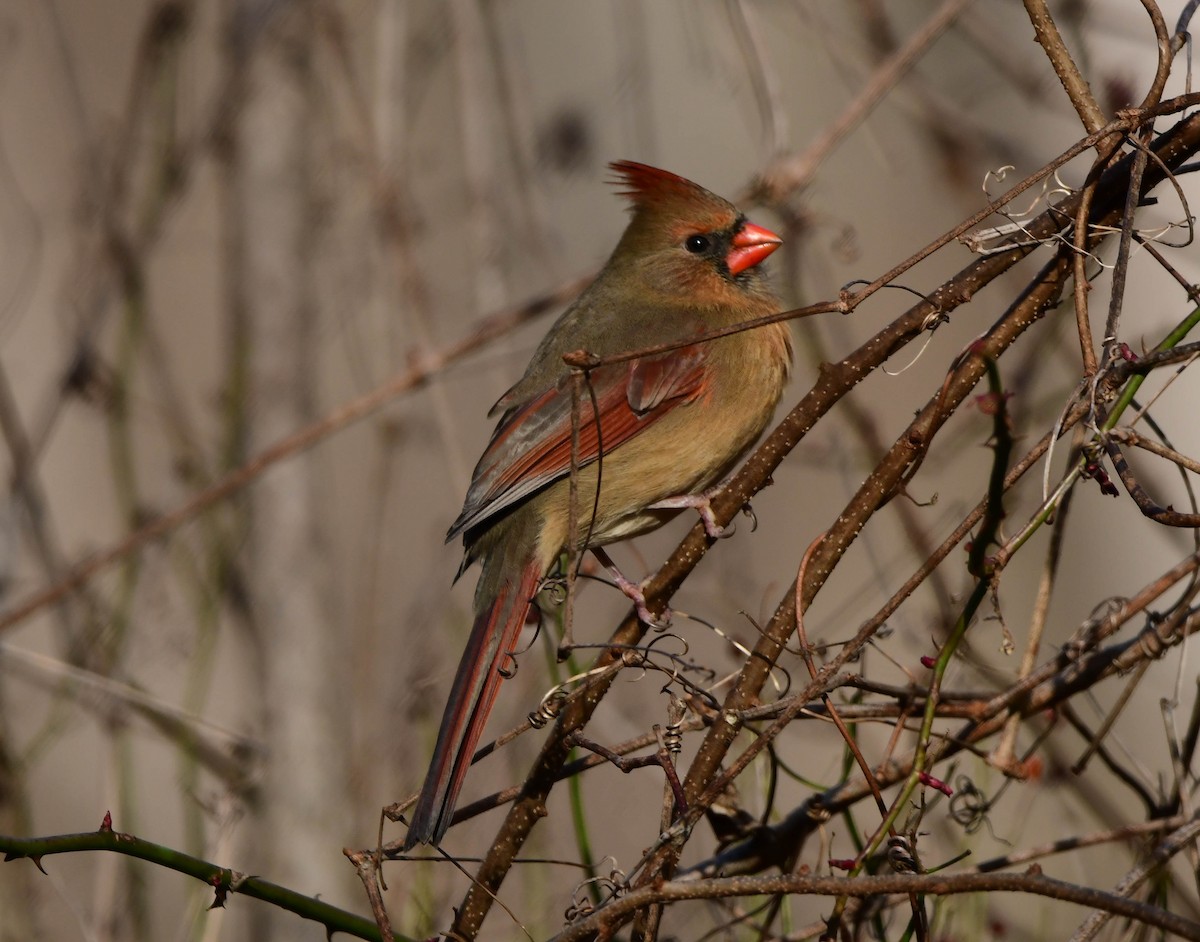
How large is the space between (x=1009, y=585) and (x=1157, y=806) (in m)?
4.54

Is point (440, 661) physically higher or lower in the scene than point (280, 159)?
lower

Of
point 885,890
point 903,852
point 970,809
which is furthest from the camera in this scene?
point 970,809

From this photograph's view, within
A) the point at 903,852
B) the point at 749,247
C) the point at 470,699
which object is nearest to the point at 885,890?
the point at 903,852

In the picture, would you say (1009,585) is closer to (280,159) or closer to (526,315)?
(526,315)

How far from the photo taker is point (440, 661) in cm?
355

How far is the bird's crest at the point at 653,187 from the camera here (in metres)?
3.03

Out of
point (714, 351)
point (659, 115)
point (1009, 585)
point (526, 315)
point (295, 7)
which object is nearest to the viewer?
point (714, 351)

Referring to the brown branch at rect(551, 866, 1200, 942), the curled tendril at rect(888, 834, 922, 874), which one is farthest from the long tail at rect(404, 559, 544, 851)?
the curled tendril at rect(888, 834, 922, 874)

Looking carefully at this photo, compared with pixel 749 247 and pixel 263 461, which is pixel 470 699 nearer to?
pixel 263 461

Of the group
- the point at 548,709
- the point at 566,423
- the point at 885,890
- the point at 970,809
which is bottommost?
the point at 885,890

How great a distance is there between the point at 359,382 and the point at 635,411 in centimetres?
152

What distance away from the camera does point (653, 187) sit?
3.13 metres

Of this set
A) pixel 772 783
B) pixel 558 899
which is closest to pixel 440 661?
pixel 558 899

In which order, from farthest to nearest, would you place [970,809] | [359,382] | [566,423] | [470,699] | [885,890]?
[359,382] → [566,423] → [470,699] → [970,809] → [885,890]
